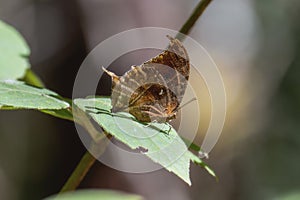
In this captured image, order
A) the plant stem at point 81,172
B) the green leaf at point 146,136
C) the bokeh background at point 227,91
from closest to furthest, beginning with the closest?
the green leaf at point 146,136, the plant stem at point 81,172, the bokeh background at point 227,91

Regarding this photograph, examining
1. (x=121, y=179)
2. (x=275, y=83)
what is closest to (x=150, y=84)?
(x=121, y=179)

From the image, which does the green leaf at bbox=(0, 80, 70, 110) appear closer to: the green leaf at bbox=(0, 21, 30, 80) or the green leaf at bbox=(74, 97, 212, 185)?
the green leaf at bbox=(74, 97, 212, 185)

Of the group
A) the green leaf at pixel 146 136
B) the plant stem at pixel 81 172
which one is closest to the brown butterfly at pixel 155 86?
the green leaf at pixel 146 136

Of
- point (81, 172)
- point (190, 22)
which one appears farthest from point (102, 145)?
point (190, 22)

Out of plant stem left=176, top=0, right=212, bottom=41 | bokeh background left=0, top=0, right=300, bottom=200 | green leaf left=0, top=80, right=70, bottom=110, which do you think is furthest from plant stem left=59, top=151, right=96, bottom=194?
bokeh background left=0, top=0, right=300, bottom=200

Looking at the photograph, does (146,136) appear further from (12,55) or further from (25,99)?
(12,55)

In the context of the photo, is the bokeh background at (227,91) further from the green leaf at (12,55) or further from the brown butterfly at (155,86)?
the brown butterfly at (155,86)
